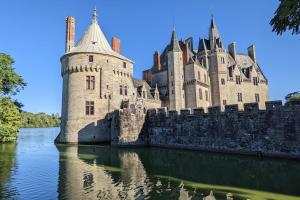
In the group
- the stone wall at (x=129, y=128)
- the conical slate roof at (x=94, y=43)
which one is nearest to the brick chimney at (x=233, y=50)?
the conical slate roof at (x=94, y=43)

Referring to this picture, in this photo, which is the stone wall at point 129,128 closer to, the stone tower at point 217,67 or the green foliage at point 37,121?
the stone tower at point 217,67

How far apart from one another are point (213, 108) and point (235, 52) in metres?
33.6

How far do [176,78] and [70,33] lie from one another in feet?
57.7

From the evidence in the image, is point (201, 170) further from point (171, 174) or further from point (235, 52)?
point (235, 52)

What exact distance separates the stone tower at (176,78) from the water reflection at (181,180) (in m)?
24.0

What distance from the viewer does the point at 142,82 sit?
42844 millimetres

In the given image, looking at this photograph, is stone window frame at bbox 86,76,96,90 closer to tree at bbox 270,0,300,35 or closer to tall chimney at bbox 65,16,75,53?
tall chimney at bbox 65,16,75,53

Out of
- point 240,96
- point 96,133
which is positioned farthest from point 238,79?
point 96,133

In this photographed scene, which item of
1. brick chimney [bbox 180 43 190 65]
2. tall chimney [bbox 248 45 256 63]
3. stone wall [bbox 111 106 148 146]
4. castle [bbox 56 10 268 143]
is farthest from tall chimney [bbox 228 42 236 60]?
stone wall [bbox 111 106 148 146]

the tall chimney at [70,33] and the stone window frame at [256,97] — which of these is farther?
the stone window frame at [256,97]

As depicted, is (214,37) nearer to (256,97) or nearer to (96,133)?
(256,97)

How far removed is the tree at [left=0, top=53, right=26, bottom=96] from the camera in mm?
30828

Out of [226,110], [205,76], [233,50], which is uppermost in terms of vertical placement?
[233,50]

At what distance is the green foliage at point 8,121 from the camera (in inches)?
1233
